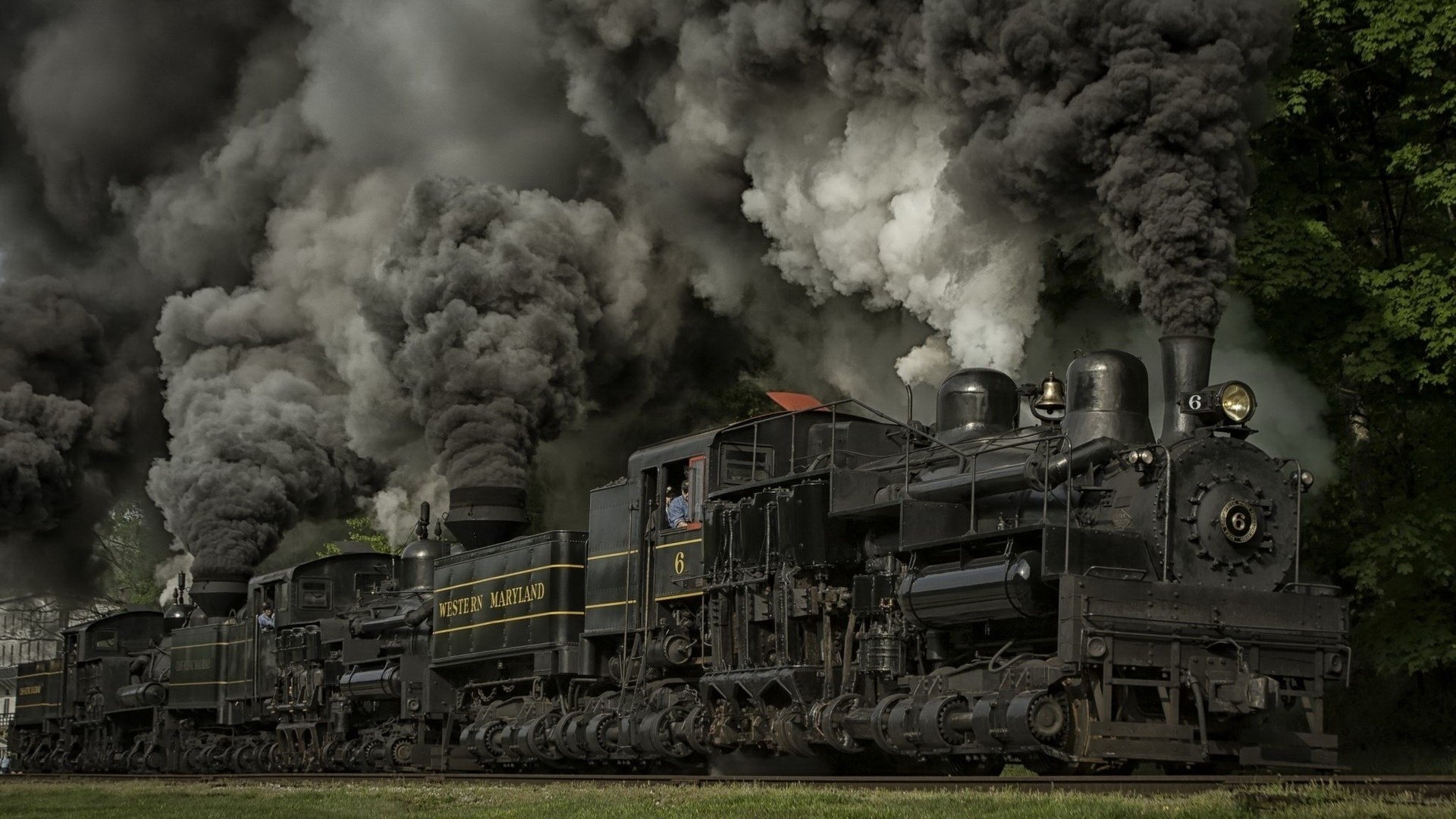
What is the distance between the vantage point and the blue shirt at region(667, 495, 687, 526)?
17250mm

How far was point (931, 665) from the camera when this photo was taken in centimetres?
1439

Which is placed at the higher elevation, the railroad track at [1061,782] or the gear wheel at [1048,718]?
the gear wheel at [1048,718]

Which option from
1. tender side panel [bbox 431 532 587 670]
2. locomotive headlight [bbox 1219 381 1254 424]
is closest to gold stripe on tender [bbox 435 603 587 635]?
tender side panel [bbox 431 532 587 670]

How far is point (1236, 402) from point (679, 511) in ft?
20.0

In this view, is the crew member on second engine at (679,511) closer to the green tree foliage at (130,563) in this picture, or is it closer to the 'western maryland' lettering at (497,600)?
the 'western maryland' lettering at (497,600)

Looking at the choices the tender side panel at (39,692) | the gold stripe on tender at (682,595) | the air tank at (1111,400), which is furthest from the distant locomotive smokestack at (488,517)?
the tender side panel at (39,692)

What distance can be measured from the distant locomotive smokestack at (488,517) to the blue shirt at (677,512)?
5.38 m

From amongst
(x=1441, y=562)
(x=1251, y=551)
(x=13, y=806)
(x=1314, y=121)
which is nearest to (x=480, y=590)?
(x=13, y=806)

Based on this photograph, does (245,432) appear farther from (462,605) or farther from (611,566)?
(611,566)

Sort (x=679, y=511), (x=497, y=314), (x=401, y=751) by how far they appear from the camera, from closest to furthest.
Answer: (x=679, y=511), (x=401, y=751), (x=497, y=314)

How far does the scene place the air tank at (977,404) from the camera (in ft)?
51.3

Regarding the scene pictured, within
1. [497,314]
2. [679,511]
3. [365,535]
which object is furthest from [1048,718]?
[365,535]

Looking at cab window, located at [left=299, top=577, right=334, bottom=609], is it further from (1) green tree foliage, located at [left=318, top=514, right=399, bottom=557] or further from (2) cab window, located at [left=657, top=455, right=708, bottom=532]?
(1) green tree foliage, located at [left=318, top=514, right=399, bottom=557]

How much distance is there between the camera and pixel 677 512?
56.9ft
